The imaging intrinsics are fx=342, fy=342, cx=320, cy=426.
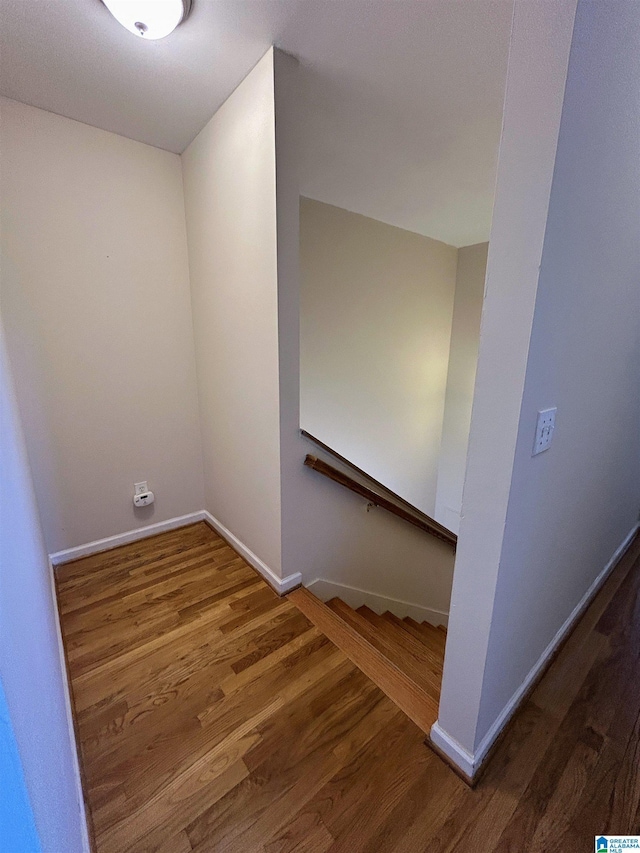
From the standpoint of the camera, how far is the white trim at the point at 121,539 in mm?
2002

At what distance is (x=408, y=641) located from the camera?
2.03m

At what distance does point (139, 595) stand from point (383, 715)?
1300 mm

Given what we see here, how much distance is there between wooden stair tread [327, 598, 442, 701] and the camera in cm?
158

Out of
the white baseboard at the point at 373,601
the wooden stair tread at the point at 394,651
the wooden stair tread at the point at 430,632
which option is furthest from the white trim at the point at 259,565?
the wooden stair tread at the point at 430,632

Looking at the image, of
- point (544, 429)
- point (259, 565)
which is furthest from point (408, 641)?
point (544, 429)

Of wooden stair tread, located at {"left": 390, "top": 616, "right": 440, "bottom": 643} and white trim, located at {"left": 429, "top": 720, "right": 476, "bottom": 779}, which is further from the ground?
white trim, located at {"left": 429, "top": 720, "right": 476, "bottom": 779}

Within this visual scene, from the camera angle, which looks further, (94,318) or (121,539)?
(121,539)

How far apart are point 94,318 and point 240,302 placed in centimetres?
86

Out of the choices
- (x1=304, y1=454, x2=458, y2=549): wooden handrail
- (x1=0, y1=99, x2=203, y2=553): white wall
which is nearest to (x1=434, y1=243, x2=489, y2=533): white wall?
(x1=304, y1=454, x2=458, y2=549): wooden handrail

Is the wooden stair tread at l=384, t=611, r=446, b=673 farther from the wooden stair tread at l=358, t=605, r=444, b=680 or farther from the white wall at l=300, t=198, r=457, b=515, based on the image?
the white wall at l=300, t=198, r=457, b=515

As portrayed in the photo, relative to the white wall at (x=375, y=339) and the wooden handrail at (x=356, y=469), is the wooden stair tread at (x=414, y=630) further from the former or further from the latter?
the white wall at (x=375, y=339)

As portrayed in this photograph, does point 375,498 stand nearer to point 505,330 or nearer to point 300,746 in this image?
point 300,746

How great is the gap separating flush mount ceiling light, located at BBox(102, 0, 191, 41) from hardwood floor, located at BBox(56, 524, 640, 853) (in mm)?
2294

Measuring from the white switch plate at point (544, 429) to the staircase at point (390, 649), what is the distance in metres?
1.04
